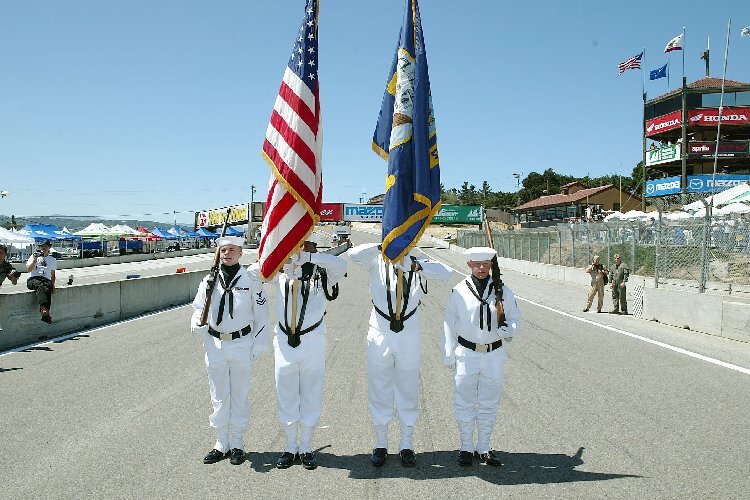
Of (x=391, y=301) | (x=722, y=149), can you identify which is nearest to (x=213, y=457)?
(x=391, y=301)

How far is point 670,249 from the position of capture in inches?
818

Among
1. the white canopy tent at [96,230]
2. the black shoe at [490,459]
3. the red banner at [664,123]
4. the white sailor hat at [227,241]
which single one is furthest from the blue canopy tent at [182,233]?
the black shoe at [490,459]

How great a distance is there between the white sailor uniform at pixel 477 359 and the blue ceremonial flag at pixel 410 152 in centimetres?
77

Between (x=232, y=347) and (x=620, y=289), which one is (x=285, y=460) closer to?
(x=232, y=347)

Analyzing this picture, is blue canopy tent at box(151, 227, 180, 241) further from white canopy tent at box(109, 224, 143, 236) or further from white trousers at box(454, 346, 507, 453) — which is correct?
white trousers at box(454, 346, 507, 453)

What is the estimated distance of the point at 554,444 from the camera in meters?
5.27

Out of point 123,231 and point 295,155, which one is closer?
point 295,155

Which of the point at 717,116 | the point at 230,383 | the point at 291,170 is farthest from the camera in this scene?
the point at 717,116

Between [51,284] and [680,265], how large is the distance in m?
18.2

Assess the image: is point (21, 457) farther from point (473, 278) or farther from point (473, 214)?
point (473, 214)

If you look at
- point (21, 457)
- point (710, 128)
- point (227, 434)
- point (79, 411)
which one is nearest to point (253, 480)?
point (227, 434)

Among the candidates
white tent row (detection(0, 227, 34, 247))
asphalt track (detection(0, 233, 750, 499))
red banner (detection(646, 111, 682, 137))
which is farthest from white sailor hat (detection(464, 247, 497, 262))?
red banner (detection(646, 111, 682, 137))

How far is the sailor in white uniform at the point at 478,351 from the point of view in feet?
16.2

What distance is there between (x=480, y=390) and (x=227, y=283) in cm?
229
